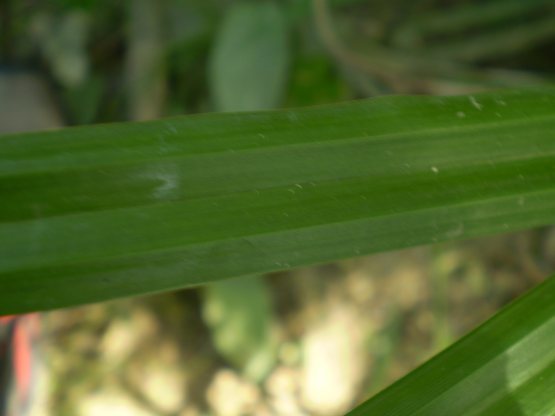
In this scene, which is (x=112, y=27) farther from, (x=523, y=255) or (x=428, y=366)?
(x=428, y=366)

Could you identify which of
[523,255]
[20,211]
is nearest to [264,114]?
[20,211]

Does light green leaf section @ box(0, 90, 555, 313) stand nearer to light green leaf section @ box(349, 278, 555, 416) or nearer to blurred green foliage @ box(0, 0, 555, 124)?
light green leaf section @ box(349, 278, 555, 416)

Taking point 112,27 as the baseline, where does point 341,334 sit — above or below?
below

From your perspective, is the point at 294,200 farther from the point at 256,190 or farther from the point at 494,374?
the point at 494,374

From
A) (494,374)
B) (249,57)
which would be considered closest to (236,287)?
(249,57)

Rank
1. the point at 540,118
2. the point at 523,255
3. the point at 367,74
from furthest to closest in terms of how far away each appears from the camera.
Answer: the point at 523,255 < the point at 367,74 < the point at 540,118
